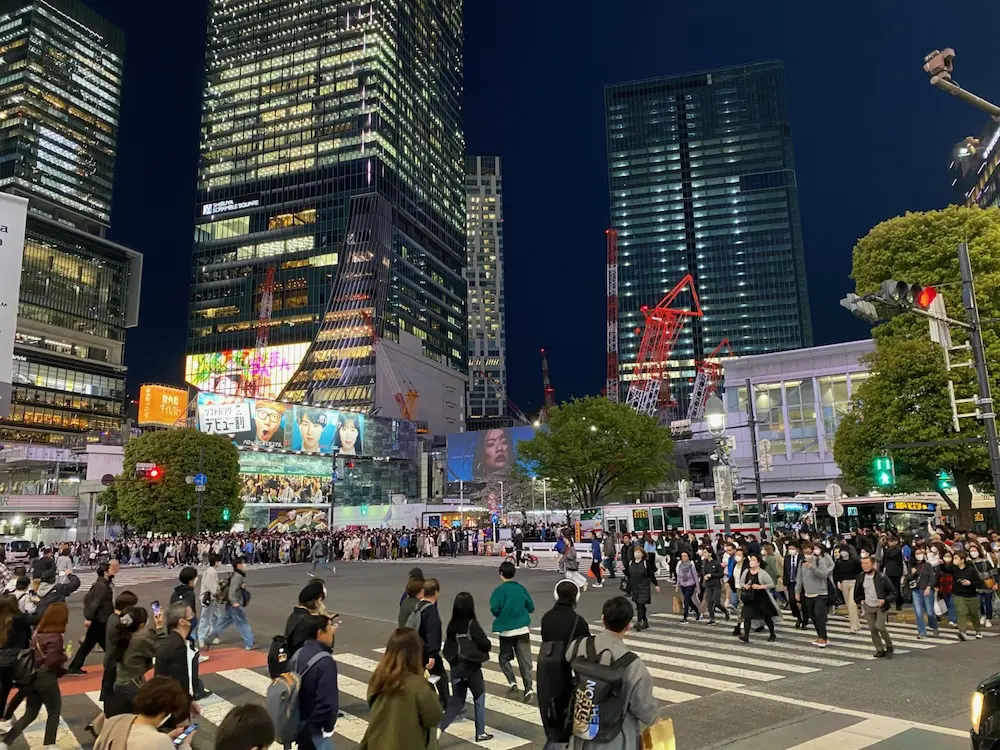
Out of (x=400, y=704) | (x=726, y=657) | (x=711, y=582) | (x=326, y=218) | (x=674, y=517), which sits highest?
(x=326, y=218)

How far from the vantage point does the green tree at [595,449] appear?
164ft

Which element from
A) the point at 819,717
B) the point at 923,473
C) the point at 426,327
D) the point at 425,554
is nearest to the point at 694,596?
Answer: the point at 819,717

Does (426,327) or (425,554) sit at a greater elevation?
(426,327)

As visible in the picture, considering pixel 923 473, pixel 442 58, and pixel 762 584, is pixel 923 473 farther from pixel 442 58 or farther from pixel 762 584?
pixel 442 58

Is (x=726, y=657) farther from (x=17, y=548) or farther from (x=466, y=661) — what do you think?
(x=17, y=548)

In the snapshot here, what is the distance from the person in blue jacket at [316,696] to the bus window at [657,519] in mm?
34160

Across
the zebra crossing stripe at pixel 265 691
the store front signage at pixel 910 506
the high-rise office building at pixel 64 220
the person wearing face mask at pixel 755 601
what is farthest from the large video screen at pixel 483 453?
the zebra crossing stripe at pixel 265 691

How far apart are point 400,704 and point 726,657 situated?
9286mm

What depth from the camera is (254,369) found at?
424 ft

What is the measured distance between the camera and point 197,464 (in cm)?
4978

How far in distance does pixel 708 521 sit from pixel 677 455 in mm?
58845

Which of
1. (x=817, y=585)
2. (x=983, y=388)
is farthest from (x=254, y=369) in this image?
(x=983, y=388)

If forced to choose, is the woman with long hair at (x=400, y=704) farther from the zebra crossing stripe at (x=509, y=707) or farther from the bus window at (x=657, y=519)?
the bus window at (x=657, y=519)

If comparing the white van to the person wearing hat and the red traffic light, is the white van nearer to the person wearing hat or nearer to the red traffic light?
the person wearing hat
